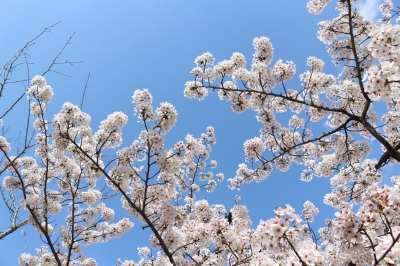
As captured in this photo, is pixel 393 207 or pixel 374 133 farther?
pixel 374 133

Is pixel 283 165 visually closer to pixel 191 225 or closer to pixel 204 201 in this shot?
pixel 204 201

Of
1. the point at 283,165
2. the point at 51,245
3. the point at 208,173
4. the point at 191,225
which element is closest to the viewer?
the point at 51,245

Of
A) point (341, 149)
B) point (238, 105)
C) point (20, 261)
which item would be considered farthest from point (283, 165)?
point (20, 261)

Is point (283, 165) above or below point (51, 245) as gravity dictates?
above

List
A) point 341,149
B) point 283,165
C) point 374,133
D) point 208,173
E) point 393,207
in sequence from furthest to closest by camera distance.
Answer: point 208,173
point 283,165
point 341,149
point 374,133
point 393,207

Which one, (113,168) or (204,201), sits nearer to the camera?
(113,168)

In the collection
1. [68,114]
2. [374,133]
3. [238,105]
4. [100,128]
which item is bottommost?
[374,133]

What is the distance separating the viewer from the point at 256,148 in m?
9.06

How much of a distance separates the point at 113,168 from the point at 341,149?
6627 millimetres

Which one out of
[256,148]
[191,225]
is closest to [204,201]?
[191,225]

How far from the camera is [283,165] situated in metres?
8.88

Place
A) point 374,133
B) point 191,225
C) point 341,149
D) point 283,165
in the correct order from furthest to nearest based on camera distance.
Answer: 1. point 283,165
2. point 341,149
3. point 191,225
4. point 374,133

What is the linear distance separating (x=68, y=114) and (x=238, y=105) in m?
4.71

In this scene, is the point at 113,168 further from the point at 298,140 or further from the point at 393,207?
the point at 298,140
